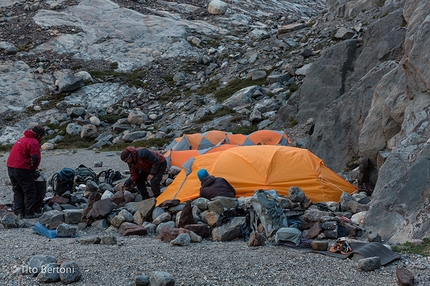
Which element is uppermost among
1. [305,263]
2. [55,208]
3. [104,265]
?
[305,263]

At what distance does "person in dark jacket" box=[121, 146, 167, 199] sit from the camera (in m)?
13.5

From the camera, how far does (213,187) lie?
12695 millimetres

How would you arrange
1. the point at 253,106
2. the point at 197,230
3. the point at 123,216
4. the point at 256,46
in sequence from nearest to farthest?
1. the point at 197,230
2. the point at 123,216
3. the point at 253,106
4. the point at 256,46

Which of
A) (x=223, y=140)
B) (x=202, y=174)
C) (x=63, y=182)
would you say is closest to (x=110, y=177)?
(x=63, y=182)

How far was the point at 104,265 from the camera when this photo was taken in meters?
7.92

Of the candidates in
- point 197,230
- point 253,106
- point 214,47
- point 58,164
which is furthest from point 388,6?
point 197,230

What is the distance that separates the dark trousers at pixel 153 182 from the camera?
547 inches

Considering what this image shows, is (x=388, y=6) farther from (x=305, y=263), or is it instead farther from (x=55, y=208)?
(x=305, y=263)

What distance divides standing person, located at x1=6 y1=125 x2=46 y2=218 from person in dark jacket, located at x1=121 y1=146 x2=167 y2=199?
2.00 m

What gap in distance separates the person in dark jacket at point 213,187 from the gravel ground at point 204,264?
2.55m

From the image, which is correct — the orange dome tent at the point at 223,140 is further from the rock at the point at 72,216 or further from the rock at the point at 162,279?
the rock at the point at 162,279

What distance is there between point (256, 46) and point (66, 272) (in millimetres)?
36729

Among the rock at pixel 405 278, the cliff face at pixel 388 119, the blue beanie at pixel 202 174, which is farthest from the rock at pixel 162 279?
the blue beanie at pixel 202 174

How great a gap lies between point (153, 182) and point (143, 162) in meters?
0.58
